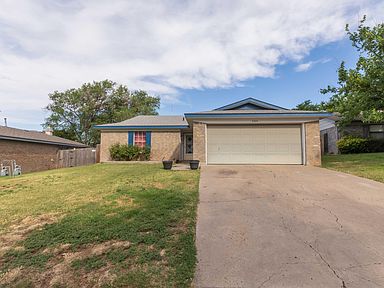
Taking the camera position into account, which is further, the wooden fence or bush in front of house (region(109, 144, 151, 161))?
the wooden fence

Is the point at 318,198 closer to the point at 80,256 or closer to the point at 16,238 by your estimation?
the point at 80,256

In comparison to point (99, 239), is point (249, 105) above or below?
above

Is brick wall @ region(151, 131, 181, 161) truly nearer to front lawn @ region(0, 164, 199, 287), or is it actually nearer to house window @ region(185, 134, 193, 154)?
house window @ region(185, 134, 193, 154)

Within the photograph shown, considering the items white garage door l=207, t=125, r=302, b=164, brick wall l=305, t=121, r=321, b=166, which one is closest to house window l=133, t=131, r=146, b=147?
white garage door l=207, t=125, r=302, b=164

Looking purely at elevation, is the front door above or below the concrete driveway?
above

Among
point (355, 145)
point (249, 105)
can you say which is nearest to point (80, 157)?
point (249, 105)

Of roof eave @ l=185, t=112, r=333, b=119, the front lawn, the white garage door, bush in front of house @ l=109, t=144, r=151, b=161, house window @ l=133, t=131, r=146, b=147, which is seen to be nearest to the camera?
the front lawn

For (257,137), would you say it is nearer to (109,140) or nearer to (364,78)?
(364,78)

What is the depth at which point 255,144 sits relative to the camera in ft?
38.9

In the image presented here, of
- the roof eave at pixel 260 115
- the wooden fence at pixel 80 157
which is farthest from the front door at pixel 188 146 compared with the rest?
the wooden fence at pixel 80 157

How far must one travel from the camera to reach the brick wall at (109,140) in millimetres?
15898

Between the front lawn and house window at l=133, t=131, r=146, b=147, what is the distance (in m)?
9.94

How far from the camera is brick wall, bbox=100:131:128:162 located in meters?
15.9

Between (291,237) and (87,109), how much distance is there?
114 ft
